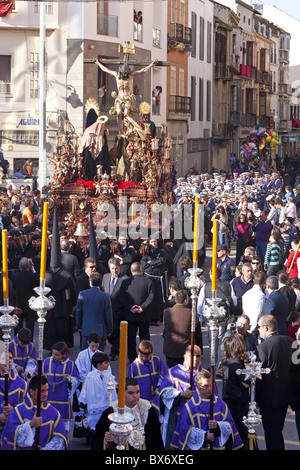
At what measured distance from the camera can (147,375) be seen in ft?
28.0

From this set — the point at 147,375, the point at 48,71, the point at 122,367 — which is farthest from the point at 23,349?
the point at 48,71

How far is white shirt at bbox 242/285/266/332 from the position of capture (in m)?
11.0

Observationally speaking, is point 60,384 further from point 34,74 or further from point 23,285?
point 34,74

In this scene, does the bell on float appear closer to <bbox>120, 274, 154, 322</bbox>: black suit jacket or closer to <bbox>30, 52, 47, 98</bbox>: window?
<bbox>120, 274, 154, 322</bbox>: black suit jacket

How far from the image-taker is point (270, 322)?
27.9ft

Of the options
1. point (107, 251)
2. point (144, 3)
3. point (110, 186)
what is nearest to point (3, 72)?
point (144, 3)

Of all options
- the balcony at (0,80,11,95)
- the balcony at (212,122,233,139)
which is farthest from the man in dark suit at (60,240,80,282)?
the balcony at (212,122,233,139)

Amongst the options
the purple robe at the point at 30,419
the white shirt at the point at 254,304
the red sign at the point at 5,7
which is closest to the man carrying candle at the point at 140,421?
the purple robe at the point at 30,419

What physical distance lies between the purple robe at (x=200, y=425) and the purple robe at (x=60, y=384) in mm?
1545

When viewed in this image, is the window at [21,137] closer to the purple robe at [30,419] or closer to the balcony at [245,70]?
the purple robe at [30,419]

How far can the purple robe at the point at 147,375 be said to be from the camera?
8.51 m

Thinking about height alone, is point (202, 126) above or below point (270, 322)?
above
